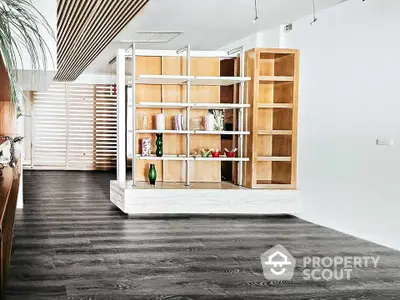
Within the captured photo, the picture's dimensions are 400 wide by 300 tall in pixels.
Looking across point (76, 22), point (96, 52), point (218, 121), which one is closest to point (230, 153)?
point (218, 121)

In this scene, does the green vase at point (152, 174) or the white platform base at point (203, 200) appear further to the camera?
the green vase at point (152, 174)

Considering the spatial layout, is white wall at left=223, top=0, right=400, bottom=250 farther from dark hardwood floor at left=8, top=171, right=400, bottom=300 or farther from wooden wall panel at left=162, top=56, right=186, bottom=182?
wooden wall panel at left=162, top=56, right=186, bottom=182

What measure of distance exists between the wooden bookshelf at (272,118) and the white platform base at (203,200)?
0.19m

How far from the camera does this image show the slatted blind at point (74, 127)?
50.6 feet

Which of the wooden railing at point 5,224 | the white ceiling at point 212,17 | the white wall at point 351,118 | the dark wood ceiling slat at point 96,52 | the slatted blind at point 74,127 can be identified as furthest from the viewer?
the slatted blind at point 74,127

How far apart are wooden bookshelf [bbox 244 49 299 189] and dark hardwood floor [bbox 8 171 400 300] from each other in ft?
2.32

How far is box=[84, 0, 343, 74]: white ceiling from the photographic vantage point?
6980 mm

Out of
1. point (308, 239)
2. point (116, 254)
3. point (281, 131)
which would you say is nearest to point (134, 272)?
point (116, 254)

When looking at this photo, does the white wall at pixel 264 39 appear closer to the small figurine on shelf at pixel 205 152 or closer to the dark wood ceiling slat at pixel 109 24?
the small figurine on shelf at pixel 205 152

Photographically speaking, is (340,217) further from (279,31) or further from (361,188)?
(279,31)

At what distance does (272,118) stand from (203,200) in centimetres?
160

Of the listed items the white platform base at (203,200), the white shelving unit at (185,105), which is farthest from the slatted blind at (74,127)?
the white platform base at (203,200)

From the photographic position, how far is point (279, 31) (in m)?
8.12

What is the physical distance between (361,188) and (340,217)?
0.58 metres
